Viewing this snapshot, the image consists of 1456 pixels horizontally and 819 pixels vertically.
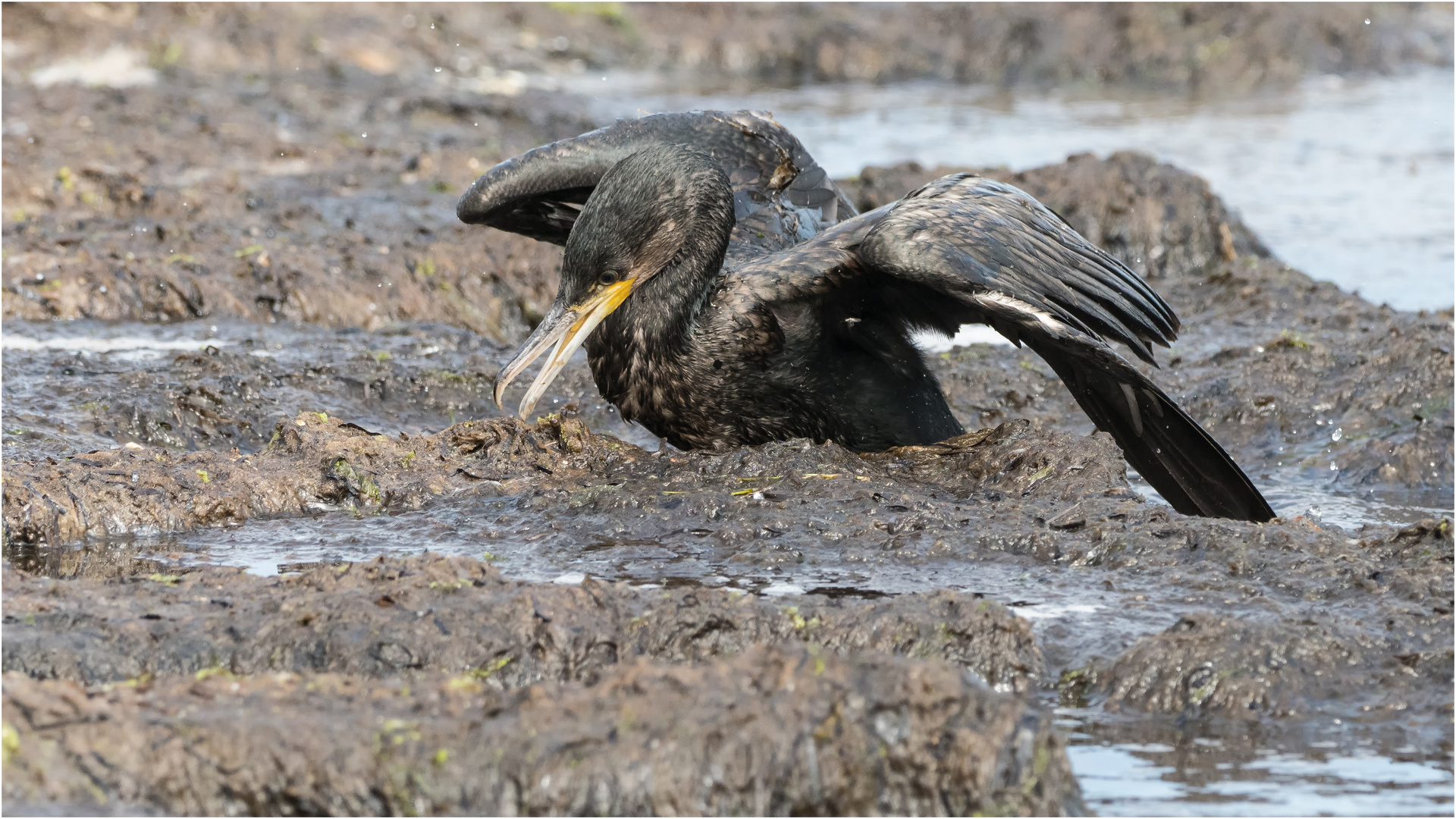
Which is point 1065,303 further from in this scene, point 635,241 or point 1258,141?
point 1258,141

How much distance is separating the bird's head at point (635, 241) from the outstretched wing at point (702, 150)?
0.58 meters

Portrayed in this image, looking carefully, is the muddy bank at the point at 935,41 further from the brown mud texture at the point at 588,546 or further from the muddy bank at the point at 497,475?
the muddy bank at the point at 497,475

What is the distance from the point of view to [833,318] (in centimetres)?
538

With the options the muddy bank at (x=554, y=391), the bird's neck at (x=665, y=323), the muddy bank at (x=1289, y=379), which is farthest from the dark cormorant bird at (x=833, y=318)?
the muddy bank at (x=554, y=391)

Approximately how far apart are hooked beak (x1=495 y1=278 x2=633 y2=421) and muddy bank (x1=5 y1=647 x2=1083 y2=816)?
6.33 ft

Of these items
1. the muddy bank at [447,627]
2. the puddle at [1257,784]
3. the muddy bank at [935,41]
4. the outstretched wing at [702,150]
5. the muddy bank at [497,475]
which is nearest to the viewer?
the puddle at [1257,784]

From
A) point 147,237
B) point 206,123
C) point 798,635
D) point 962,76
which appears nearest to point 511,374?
point 798,635

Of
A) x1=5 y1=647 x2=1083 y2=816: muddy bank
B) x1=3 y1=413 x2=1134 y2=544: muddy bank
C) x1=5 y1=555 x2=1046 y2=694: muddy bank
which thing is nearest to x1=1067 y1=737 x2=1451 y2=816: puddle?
x1=5 y1=647 x2=1083 y2=816: muddy bank

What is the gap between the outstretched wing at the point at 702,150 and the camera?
6027 millimetres

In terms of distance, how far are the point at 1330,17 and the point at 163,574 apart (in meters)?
20.9

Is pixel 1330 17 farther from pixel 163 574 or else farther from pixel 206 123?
pixel 163 574

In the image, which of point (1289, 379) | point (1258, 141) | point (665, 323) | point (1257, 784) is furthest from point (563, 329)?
point (1258, 141)

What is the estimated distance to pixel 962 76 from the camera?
2155cm

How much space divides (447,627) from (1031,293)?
81.7 inches
